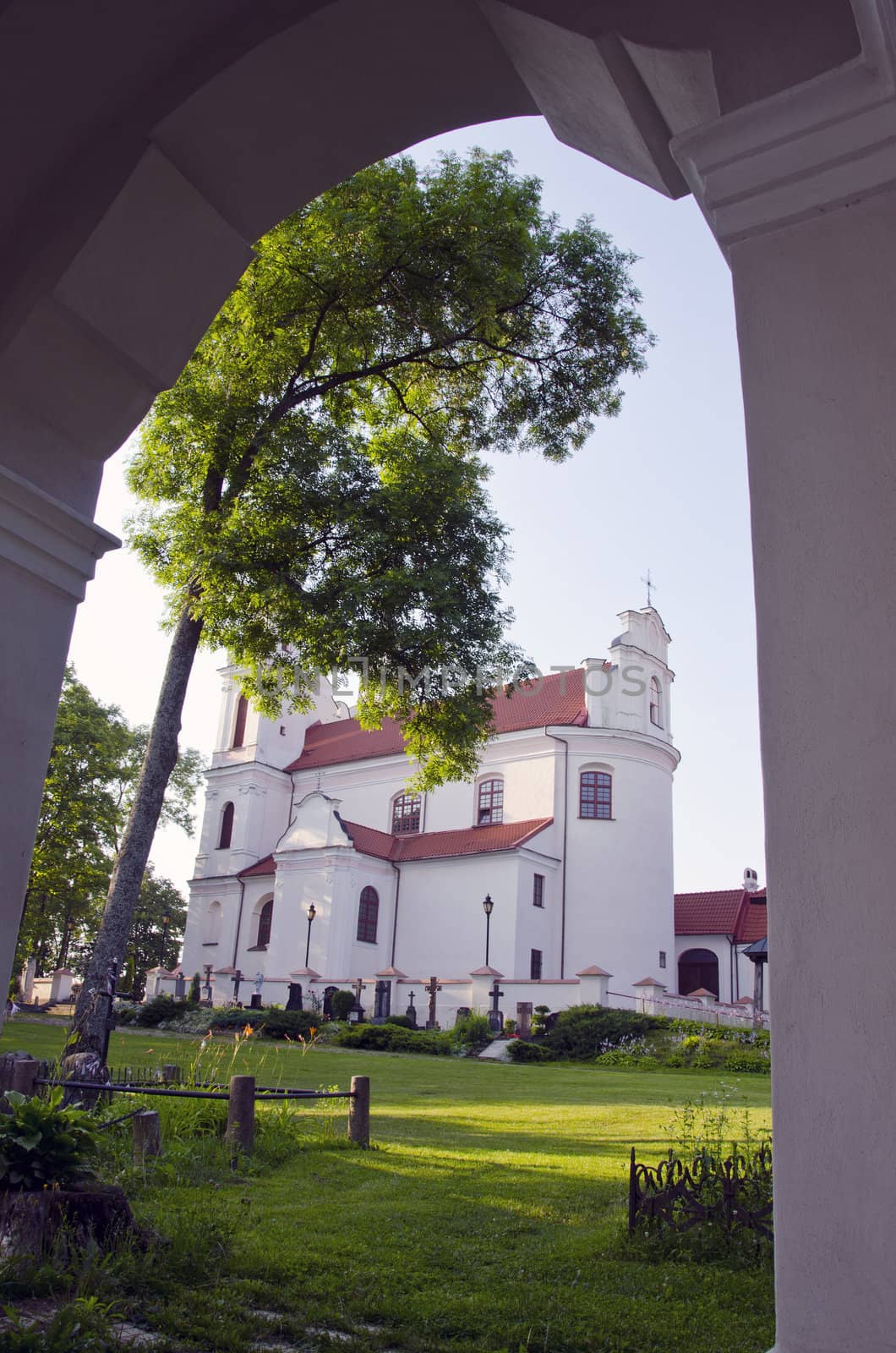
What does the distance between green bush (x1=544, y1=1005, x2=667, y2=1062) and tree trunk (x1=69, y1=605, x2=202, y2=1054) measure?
50.8 ft

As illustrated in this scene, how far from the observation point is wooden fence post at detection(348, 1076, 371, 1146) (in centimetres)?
852

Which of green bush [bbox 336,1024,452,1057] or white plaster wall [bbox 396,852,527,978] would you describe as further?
white plaster wall [bbox 396,852,527,978]

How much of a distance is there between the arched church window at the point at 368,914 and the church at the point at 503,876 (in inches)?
2.3

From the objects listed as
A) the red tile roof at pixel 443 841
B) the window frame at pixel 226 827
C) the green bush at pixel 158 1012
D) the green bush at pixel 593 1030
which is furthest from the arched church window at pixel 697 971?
the green bush at pixel 158 1012

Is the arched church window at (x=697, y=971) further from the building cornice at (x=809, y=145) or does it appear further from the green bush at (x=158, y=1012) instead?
the building cornice at (x=809, y=145)

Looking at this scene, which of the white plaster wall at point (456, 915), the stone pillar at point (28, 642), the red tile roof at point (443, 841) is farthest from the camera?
the red tile roof at point (443, 841)

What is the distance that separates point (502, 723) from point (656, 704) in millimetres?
5595

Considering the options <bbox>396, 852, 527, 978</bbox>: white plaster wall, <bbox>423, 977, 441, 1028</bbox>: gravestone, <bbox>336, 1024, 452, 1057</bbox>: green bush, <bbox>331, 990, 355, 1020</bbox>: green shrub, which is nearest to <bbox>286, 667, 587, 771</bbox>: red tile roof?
<bbox>396, 852, 527, 978</bbox>: white plaster wall

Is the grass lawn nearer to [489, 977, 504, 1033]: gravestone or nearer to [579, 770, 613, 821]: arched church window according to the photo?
[489, 977, 504, 1033]: gravestone

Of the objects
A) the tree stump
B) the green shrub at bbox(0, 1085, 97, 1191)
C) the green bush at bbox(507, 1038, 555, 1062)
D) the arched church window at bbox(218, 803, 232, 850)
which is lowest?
the green bush at bbox(507, 1038, 555, 1062)

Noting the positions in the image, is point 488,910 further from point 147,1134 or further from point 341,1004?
point 147,1134

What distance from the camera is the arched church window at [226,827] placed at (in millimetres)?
41281

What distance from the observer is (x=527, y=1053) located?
22.9 m

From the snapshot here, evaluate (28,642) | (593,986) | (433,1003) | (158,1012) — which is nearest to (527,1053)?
(593,986)
